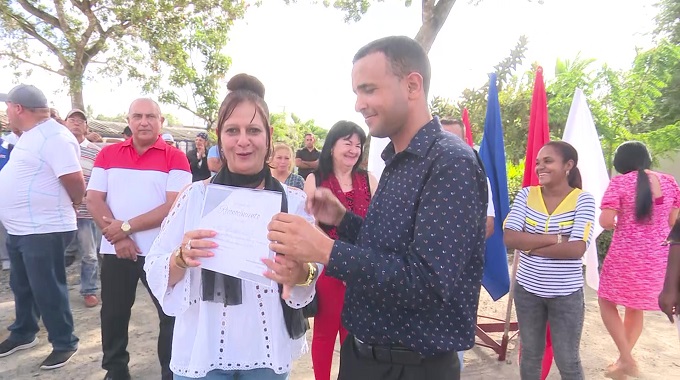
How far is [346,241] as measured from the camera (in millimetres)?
1992

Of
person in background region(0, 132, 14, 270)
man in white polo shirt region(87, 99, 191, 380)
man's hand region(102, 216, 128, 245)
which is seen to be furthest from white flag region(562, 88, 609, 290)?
person in background region(0, 132, 14, 270)

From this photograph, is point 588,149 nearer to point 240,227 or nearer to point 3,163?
point 240,227

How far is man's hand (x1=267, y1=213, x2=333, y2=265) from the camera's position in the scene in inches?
48.5

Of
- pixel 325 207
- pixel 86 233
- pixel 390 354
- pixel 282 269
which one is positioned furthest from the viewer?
pixel 86 233

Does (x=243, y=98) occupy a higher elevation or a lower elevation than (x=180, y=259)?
higher

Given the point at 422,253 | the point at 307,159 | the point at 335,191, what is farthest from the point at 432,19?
the point at 422,253

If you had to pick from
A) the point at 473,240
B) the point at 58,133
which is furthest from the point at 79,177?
the point at 473,240

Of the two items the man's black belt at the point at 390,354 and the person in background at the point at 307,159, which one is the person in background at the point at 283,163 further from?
the person in background at the point at 307,159

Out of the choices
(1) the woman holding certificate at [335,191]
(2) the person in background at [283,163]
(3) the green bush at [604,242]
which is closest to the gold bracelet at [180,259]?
(1) the woman holding certificate at [335,191]

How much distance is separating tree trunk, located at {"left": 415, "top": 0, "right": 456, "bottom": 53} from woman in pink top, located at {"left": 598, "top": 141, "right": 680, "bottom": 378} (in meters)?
5.12

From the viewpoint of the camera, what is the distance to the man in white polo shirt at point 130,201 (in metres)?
3.32

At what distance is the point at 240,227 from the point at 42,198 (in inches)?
120

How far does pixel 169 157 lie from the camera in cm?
343

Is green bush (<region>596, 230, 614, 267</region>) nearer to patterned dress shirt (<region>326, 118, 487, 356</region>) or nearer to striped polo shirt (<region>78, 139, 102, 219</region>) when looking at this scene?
patterned dress shirt (<region>326, 118, 487, 356</region>)
